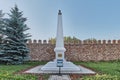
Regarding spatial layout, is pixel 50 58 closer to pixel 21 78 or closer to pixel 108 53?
pixel 108 53

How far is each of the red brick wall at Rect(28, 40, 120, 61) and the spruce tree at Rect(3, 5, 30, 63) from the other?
2949 mm

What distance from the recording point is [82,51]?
27.5 metres

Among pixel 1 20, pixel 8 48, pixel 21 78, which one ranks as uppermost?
pixel 1 20

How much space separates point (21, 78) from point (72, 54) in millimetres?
14524

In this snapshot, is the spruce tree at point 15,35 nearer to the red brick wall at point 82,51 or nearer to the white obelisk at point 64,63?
the red brick wall at point 82,51

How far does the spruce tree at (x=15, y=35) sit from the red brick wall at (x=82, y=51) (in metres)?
2.95

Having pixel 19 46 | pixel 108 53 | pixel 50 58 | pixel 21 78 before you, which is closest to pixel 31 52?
pixel 50 58

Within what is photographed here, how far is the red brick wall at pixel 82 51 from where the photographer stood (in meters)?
27.3

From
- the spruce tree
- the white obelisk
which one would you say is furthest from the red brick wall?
the white obelisk

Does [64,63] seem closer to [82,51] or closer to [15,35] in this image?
[15,35]

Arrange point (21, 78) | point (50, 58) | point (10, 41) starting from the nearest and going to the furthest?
1. point (21, 78)
2. point (10, 41)
3. point (50, 58)

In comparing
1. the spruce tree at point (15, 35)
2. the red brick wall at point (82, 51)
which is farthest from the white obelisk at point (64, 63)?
the red brick wall at point (82, 51)

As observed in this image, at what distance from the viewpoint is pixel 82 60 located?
27344 mm

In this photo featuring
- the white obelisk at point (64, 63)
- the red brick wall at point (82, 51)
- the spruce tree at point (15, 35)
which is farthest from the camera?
the red brick wall at point (82, 51)
